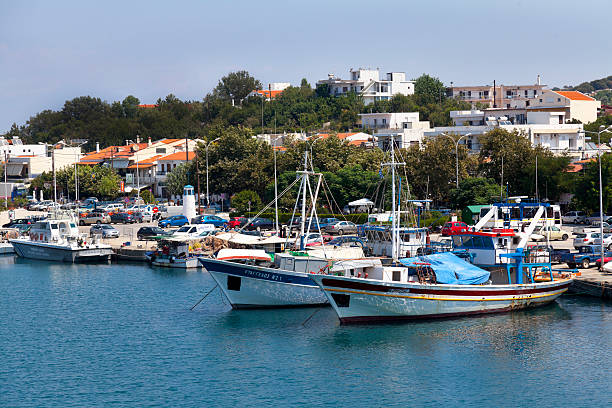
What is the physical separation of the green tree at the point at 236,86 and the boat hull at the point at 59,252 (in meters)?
107

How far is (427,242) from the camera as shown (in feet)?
165

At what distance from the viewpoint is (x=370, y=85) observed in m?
154

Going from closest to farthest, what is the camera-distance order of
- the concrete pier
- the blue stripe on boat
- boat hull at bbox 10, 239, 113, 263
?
the blue stripe on boat
the concrete pier
boat hull at bbox 10, 239, 113, 263

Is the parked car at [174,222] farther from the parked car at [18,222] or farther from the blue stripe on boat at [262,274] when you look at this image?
the blue stripe on boat at [262,274]

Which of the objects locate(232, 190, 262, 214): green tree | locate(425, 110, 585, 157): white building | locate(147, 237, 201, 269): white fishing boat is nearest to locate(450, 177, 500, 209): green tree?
locate(232, 190, 262, 214): green tree

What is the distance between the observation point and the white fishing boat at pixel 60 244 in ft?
219

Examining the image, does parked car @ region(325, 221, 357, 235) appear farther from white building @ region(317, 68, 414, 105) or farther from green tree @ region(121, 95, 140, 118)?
green tree @ region(121, 95, 140, 118)

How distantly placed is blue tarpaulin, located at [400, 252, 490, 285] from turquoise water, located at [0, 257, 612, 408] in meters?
2.01

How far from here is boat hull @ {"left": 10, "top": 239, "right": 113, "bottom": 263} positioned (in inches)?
2623

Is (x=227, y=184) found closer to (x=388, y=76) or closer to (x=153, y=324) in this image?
(x=153, y=324)

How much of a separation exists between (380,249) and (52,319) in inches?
692

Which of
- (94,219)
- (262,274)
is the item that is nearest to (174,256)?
(262,274)

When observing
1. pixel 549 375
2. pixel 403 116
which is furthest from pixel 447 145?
pixel 549 375

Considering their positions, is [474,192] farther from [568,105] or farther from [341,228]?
[568,105]
